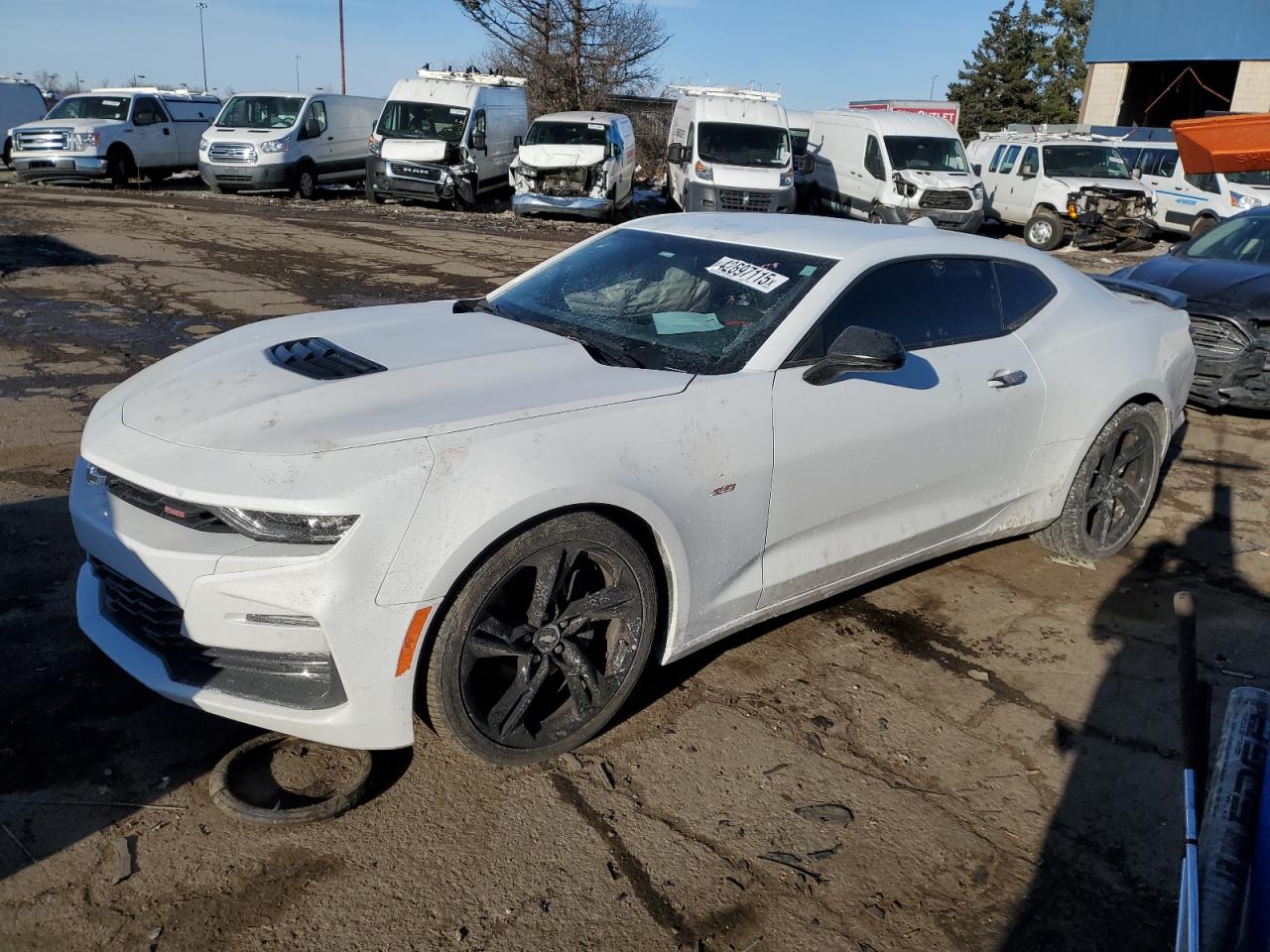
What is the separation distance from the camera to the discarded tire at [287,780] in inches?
107

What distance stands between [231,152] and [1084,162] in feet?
54.9

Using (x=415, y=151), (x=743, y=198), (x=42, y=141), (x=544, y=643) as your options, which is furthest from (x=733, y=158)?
(x=544, y=643)

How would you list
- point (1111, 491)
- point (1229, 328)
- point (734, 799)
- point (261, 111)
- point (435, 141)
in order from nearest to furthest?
point (734, 799), point (1111, 491), point (1229, 328), point (435, 141), point (261, 111)

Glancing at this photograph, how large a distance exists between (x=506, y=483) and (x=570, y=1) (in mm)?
33192

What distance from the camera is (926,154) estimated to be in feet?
63.5

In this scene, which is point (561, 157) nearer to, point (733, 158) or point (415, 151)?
point (415, 151)

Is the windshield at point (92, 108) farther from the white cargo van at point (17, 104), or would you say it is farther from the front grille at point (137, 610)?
the front grille at point (137, 610)

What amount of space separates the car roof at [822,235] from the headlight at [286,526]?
210cm

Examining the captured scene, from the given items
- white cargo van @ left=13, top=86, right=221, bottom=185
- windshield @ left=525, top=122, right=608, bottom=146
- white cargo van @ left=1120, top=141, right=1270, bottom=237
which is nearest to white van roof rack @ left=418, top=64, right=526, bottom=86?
windshield @ left=525, top=122, right=608, bottom=146

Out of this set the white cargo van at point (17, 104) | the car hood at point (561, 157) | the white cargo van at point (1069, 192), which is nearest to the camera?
the car hood at point (561, 157)

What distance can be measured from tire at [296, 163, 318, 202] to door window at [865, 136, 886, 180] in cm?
1121

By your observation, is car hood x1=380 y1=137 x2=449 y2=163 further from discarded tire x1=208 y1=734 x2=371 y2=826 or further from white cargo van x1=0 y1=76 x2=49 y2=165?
discarded tire x1=208 y1=734 x2=371 y2=826

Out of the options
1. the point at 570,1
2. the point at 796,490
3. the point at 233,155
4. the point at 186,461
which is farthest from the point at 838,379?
the point at 570,1

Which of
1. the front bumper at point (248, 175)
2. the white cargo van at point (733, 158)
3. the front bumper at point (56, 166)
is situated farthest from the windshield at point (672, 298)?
the front bumper at point (56, 166)
